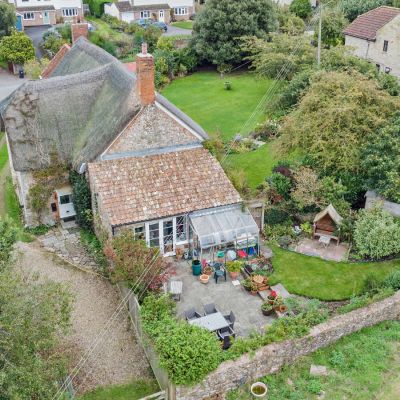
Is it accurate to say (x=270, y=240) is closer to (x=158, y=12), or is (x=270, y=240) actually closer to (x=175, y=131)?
(x=175, y=131)

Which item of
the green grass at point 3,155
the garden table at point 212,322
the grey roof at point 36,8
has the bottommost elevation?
the garden table at point 212,322

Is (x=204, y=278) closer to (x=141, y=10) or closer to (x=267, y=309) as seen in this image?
(x=267, y=309)

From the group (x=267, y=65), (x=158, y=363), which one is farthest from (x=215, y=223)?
(x=267, y=65)

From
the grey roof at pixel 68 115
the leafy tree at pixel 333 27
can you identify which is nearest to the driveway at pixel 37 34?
the leafy tree at pixel 333 27

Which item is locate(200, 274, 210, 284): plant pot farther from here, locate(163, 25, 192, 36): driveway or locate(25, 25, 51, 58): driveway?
locate(163, 25, 192, 36): driveway

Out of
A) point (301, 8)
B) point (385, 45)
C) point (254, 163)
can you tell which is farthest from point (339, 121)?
point (301, 8)

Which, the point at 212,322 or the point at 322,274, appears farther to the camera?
the point at 322,274

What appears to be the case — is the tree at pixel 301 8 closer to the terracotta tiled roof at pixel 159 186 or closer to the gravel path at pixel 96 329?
the terracotta tiled roof at pixel 159 186
